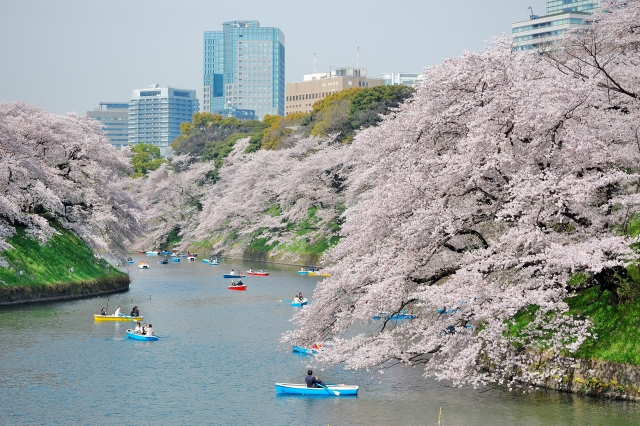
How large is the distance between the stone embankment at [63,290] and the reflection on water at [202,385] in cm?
151

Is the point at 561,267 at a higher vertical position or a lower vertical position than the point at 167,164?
lower

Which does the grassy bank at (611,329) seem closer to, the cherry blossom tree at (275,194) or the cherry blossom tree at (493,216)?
the cherry blossom tree at (493,216)

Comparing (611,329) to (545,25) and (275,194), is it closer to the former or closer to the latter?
(275,194)

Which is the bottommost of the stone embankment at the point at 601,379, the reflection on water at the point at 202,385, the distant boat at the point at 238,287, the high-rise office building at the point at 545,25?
the reflection on water at the point at 202,385

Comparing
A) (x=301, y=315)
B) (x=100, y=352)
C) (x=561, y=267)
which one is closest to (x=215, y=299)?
(x=100, y=352)

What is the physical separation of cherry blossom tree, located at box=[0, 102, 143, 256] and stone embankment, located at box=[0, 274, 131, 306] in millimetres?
2482

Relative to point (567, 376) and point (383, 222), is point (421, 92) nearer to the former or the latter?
point (383, 222)

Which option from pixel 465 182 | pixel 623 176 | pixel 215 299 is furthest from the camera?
pixel 215 299

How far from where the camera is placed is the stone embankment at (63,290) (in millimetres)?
50000

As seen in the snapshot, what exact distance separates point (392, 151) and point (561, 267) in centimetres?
838

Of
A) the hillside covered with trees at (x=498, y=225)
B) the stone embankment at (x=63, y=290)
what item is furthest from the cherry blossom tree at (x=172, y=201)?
the hillside covered with trees at (x=498, y=225)

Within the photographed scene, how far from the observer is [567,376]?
2770 cm

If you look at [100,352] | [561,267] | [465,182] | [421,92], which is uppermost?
[421,92]

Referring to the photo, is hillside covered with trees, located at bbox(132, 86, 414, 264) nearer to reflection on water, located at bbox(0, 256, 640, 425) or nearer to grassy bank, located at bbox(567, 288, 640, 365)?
reflection on water, located at bbox(0, 256, 640, 425)
